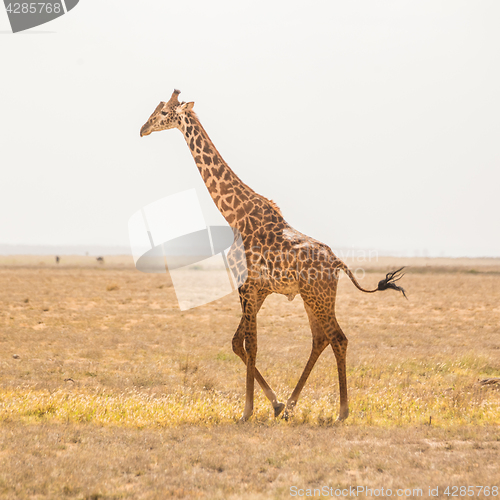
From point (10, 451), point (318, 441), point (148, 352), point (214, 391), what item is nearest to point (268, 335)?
point (148, 352)

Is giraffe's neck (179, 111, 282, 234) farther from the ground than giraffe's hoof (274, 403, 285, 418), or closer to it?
farther from the ground

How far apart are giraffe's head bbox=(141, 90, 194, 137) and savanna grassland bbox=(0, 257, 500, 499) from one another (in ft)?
15.7

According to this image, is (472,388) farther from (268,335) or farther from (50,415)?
(268,335)

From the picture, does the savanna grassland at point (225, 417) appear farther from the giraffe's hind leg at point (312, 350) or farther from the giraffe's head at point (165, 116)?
the giraffe's head at point (165, 116)

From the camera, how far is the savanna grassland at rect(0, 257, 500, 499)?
480 cm

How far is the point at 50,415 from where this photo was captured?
23.1 ft

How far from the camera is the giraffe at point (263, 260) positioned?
23.2ft

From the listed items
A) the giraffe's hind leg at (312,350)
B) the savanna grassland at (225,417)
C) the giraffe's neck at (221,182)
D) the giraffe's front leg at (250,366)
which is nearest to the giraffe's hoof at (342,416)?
the savanna grassland at (225,417)

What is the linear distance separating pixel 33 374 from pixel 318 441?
7.94m

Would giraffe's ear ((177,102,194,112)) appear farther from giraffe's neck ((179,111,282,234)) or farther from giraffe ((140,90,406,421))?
giraffe's neck ((179,111,282,234))

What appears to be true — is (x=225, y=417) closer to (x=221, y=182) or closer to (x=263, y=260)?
(x=263, y=260)

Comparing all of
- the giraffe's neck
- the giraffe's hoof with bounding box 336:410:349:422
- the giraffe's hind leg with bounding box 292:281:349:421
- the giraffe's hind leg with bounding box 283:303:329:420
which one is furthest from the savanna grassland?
Answer: the giraffe's neck

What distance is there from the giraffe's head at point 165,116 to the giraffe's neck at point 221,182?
7.1 inches

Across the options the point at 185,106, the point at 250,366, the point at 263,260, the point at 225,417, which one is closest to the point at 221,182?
the point at 185,106
